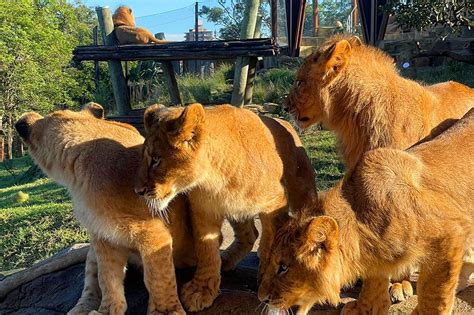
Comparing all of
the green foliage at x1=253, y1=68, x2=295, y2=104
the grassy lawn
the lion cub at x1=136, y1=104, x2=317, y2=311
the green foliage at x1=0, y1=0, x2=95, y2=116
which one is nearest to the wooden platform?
the grassy lawn

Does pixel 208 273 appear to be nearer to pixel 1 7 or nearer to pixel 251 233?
pixel 251 233

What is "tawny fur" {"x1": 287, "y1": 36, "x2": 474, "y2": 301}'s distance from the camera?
12.5 feet

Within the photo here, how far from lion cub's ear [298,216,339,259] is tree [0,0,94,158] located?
1933 centimetres

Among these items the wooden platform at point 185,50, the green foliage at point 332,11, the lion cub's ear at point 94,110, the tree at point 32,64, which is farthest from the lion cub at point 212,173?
the tree at point 32,64

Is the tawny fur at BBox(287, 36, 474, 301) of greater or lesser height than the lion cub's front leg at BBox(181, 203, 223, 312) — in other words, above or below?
above

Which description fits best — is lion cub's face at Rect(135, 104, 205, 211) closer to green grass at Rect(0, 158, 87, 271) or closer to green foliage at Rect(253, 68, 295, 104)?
green grass at Rect(0, 158, 87, 271)

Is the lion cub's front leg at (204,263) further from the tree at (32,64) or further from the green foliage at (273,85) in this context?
the tree at (32,64)

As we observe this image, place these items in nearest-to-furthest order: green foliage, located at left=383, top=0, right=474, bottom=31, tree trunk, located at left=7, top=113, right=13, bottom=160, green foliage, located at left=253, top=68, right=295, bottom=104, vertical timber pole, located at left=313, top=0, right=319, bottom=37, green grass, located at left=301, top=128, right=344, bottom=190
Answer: green grass, located at left=301, top=128, right=344, bottom=190, green foliage, located at left=383, top=0, right=474, bottom=31, green foliage, located at left=253, top=68, right=295, bottom=104, vertical timber pole, located at left=313, top=0, right=319, bottom=37, tree trunk, located at left=7, top=113, right=13, bottom=160

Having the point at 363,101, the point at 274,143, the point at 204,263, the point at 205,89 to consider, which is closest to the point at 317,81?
the point at 363,101

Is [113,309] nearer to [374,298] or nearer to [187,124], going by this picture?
[187,124]

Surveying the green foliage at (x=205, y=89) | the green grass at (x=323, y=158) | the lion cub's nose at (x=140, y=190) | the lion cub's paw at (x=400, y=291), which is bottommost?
the green grass at (x=323, y=158)

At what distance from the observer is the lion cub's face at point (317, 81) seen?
3.96 meters

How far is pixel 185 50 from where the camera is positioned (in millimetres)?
9984

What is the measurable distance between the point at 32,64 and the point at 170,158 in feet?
65.3
